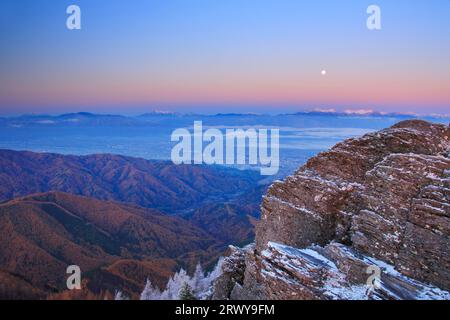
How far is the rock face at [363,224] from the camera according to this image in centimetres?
1645

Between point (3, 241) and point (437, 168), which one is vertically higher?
point (437, 168)

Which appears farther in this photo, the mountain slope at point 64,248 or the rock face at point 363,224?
the mountain slope at point 64,248

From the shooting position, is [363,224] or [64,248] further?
[64,248]

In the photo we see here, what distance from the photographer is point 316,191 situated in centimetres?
2286

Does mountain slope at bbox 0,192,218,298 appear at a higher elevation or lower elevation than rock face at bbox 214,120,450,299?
lower

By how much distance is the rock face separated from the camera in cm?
1645

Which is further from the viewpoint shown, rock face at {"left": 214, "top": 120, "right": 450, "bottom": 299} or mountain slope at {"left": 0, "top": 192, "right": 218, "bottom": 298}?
mountain slope at {"left": 0, "top": 192, "right": 218, "bottom": 298}

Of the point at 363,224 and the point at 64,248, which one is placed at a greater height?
the point at 363,224

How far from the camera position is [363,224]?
19047mm

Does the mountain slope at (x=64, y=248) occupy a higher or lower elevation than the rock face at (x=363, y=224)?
lower
